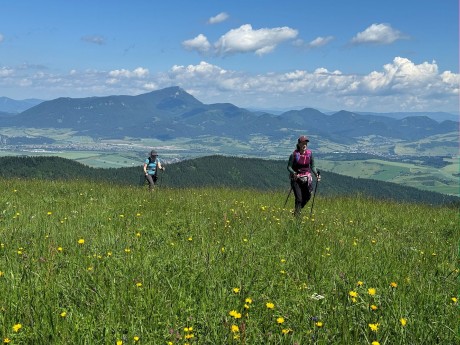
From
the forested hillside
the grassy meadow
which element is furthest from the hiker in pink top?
the forested hillside

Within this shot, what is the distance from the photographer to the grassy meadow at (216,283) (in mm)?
3568

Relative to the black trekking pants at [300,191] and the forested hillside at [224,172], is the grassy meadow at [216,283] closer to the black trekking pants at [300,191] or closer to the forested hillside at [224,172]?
the black trekking pants at [300,191]

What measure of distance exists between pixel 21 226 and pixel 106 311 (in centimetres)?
446

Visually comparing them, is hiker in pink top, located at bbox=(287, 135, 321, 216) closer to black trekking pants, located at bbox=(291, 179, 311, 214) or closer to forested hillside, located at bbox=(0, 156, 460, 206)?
black trekking pants, located at bbox=(291, 179, 311, 214)

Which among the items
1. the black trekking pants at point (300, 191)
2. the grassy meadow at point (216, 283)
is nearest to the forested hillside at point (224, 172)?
the black trekking pants at point (300, 191)

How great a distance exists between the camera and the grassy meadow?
3.57 metres

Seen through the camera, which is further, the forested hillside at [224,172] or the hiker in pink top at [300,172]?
the forested hillside at [224,172]

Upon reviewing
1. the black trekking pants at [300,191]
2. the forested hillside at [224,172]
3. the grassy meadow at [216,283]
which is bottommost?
the forested hillside at [224,172]

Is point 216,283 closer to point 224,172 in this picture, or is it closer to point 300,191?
point 300,191

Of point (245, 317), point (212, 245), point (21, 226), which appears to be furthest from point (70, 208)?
point (245, 317)

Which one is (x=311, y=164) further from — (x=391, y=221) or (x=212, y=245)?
(x=212, y=245)

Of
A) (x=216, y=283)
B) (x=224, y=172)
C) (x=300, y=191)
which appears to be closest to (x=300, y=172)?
(x=300, y=191)

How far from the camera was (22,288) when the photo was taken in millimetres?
4375

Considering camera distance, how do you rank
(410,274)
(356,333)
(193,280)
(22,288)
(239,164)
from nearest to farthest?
(356,333) < (22,288) < (193,280) < (410,274) < (239,164)
